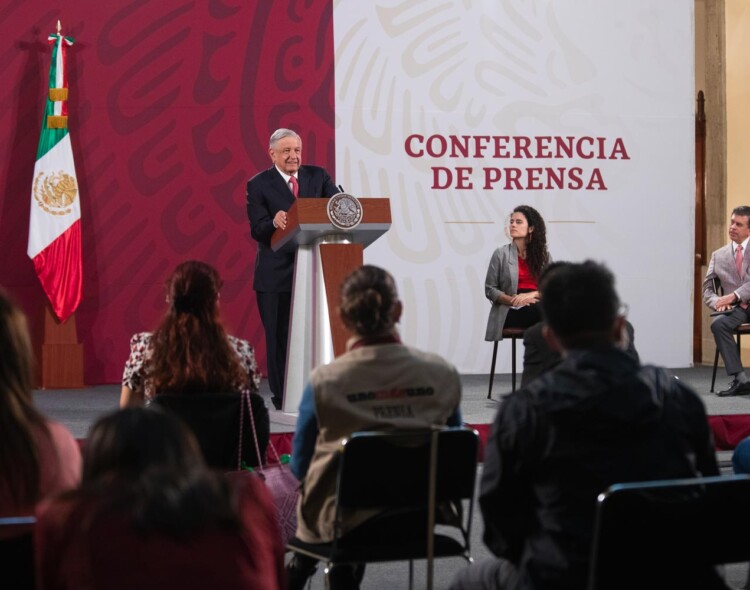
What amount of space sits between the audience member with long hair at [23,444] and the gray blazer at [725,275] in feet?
18.8

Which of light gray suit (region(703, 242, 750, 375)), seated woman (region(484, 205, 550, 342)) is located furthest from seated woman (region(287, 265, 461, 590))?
light gray suit (region(703, 242, 750, 375))

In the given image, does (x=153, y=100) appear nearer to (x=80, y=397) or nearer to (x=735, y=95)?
(x=80, y=397)

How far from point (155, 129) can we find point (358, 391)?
5544mm

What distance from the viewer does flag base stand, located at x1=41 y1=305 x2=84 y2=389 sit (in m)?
7.23

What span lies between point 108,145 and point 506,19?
3.07 m

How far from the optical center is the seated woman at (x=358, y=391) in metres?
2.47

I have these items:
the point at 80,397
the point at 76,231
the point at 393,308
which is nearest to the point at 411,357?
the point at 393,308

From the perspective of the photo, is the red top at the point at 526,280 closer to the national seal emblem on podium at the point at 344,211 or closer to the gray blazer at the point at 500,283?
the gray blazer at the point at 500,283

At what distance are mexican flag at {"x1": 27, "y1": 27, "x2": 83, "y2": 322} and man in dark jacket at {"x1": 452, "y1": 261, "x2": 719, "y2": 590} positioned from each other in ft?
18.7

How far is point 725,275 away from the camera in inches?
275

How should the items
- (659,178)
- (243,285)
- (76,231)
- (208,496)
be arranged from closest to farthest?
(208,496), (76,231), (243,285), (659,178)

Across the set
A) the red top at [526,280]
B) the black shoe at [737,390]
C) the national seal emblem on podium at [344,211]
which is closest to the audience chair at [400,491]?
the national seal emblem on podium at [344,211]

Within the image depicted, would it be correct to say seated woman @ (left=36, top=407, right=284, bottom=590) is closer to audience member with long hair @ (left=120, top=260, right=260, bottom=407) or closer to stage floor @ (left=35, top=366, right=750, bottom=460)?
audience member with long hair @ (left=120, top=260, right=260, bottom=407)

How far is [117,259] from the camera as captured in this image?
24.9 ft
